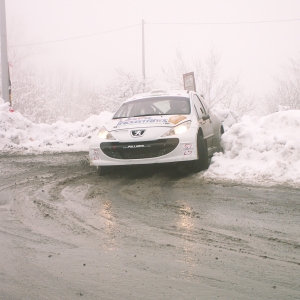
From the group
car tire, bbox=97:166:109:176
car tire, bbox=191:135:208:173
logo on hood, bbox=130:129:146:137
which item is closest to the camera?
logo on hood, bbox=130:129:146:137

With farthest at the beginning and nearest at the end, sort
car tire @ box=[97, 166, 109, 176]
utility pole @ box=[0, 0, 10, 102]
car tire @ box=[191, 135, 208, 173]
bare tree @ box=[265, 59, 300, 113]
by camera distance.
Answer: bare tree @ box=[265, 59, 300, 113] < utility pole @ box=[0, 0, 10, 102] < car tire @ box=[97, 166, 109, 176] < car tire @ box=[191, 135, 208, 173]

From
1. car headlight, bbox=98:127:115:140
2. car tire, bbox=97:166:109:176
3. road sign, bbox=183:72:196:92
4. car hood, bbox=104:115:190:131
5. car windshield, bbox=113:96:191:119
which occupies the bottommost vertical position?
car tire, bbox=97:166:109:176

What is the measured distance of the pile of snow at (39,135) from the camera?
14221 mm

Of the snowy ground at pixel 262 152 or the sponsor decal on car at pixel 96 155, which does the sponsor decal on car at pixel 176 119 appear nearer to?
the snowy ground at pixel 262 152

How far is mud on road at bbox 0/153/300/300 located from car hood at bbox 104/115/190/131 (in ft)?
3.84

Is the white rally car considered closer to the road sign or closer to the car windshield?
the car windshield

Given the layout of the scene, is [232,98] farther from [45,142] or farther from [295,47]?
[45,142]

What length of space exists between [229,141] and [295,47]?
112ft

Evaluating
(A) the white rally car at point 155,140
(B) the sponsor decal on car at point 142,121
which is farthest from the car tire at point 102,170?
(B) the sponsor decal on car at point 142,121

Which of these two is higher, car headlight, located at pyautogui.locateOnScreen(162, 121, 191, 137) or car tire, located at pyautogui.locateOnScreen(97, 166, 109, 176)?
car headlight, located at pyautogui.locateOnScreen(162, 121, 191, 137)

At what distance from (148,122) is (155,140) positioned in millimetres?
538

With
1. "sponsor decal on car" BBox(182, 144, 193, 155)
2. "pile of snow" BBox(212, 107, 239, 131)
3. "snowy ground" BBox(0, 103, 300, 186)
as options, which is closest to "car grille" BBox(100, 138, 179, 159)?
"sponsor decal on car" BBox(182, 144, 193, 155)

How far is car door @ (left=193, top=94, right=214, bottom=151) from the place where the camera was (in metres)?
8.63

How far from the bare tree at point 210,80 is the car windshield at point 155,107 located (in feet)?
87.0
